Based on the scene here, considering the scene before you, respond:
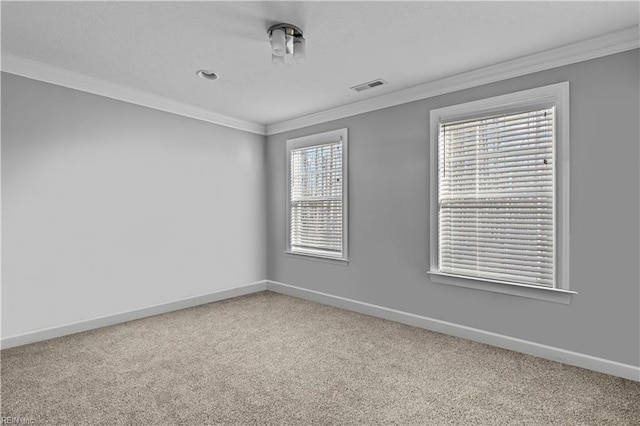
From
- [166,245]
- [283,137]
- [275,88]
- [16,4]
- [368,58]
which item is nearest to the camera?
[16,4]

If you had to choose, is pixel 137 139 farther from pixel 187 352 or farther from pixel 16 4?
pixel 187 352

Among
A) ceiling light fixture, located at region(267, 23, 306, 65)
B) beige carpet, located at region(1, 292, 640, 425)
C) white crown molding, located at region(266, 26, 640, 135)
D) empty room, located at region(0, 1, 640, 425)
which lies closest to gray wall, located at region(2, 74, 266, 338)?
empty room, located at region(0, 1, 640, 425)

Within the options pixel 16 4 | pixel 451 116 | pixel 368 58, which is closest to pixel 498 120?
pixel 451 116

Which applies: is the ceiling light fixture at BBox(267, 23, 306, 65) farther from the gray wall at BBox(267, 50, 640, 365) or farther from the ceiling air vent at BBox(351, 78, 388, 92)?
the gray wall at BBox(267, 50, 640, 365)

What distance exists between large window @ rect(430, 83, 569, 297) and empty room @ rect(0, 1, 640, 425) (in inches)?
0.7

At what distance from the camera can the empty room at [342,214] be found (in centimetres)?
224

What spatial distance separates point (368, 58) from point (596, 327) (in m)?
2.75

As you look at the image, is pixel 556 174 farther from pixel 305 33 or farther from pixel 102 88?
pixel 102 88

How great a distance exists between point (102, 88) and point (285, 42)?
7.26ft

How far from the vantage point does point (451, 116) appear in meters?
3.33

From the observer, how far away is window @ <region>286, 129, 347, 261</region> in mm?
4320

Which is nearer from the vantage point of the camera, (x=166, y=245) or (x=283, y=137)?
(x=166, y=245)

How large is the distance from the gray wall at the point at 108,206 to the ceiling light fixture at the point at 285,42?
2143 mm

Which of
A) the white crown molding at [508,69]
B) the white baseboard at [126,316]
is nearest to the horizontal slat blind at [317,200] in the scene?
the white crown molding at [508,69]
